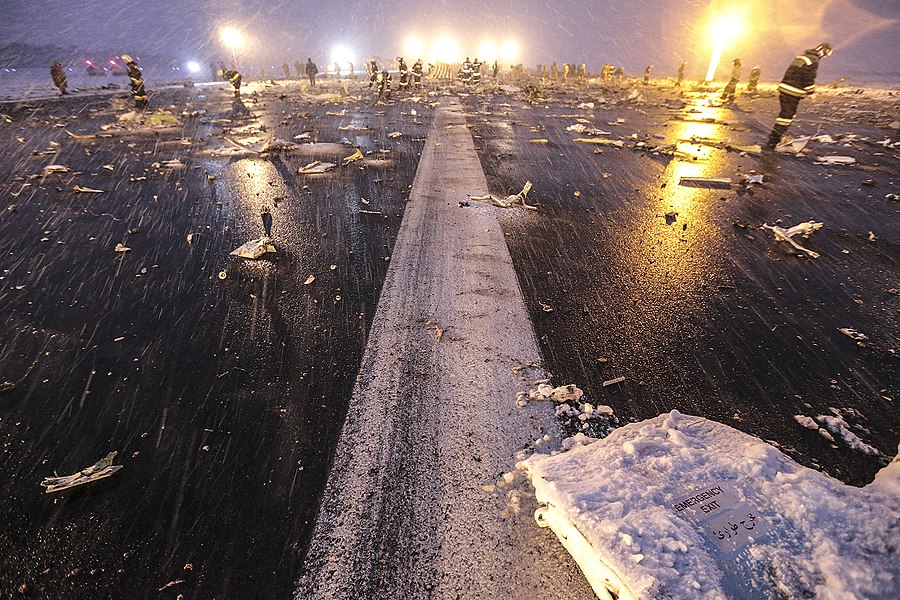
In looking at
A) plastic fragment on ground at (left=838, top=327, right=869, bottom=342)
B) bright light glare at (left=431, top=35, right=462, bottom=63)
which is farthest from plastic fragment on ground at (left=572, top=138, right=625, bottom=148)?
bright light glare at (left=431, top=35, right=462, bottom=63)

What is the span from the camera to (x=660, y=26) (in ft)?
183

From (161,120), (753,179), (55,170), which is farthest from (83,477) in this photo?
(161,120)

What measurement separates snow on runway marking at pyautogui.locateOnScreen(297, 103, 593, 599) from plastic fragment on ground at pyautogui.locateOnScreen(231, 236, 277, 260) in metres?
1.57

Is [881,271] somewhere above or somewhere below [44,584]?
above

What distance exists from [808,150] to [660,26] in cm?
6375

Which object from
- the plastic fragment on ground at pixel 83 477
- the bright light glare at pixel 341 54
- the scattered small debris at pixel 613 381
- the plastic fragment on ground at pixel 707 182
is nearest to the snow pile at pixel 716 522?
the scattered small debris at pixel 613 381

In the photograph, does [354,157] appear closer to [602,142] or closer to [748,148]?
[602,142]

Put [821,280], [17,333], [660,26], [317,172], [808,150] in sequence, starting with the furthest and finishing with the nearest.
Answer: [660,26] < [808,150] < [317,172] < [821,280] < [17,333]

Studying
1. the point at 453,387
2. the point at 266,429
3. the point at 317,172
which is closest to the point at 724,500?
the point at 453,387

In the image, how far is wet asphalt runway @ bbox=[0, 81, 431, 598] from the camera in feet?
5.64

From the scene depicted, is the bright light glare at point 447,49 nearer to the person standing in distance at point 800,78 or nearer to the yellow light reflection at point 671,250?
the person standing in distance at point 800,78

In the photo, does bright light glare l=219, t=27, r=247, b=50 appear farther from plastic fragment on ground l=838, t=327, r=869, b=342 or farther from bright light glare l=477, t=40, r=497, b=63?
plastic fragment on ground l=838, t=327, r=869, b=342

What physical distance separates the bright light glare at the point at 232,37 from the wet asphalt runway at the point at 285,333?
65.8 m

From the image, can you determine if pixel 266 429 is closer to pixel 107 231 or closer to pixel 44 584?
pixel 44 584
